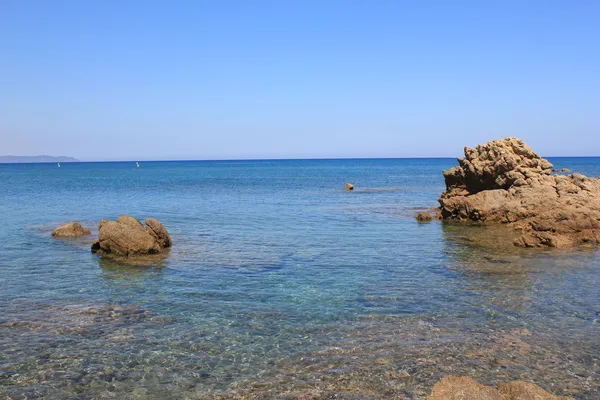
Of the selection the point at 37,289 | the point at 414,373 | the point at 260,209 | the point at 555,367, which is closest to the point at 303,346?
the point at 414,373

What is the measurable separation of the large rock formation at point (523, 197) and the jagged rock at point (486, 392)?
62.7ft

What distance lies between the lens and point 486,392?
8711 millimetres

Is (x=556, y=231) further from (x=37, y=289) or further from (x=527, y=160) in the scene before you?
(x=37, y=289)

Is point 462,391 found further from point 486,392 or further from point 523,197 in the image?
point 523,197

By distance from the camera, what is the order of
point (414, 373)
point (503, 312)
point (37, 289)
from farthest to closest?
point (37, 289), point (503, 312), point (414, 373)

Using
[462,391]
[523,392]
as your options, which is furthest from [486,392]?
[523,392]

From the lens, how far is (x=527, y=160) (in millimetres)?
38688

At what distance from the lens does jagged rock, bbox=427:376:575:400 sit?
857 cm

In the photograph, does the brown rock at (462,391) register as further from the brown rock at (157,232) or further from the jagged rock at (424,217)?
the jagged rock at (424,217)

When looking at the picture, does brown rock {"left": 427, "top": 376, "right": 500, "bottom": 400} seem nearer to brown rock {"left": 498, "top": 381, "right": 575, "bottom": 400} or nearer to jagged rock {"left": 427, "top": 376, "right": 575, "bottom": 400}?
jagged rock {"left": 427, "top": 376, "right": 575, "bottom": 400}

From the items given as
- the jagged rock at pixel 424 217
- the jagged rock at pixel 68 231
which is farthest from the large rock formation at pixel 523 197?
the jagged rock at pixel 68 231

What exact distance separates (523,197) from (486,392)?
93.4 feet

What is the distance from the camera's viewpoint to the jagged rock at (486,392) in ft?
28.1

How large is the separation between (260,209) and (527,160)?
897 inches
